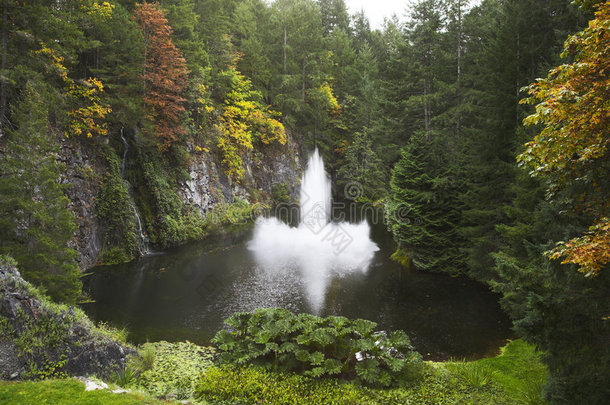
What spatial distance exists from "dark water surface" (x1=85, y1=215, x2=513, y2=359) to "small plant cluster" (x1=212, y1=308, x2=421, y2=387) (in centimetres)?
237

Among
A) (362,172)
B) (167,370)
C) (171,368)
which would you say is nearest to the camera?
(167,370)

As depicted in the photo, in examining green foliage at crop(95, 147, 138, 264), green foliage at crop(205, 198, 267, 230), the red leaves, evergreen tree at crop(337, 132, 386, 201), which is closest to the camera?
green foliage at crop(95, 147, 138, 264)

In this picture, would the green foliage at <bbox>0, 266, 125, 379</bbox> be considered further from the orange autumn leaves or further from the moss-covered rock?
the orange autumn leaves

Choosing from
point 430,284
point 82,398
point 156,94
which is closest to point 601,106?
point 82,398

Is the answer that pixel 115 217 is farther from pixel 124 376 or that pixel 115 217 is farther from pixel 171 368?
pixel 124 376

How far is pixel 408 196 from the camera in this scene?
16.2m

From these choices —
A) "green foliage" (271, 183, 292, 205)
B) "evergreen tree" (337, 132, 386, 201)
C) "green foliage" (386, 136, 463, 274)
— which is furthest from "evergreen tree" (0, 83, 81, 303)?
"evergreen tree" (337, 132, 386, 201)

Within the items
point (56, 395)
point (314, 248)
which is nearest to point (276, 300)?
point (314, 248)

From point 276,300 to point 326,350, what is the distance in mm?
5485

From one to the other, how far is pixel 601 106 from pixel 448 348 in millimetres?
7388

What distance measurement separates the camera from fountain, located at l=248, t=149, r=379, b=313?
1538 cm

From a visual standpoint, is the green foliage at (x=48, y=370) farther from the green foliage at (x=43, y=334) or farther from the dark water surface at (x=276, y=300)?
the dark water surface at (x=276, y=300)

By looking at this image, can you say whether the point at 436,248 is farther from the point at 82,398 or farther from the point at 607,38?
the point at 82,398

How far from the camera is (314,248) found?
19844mm
